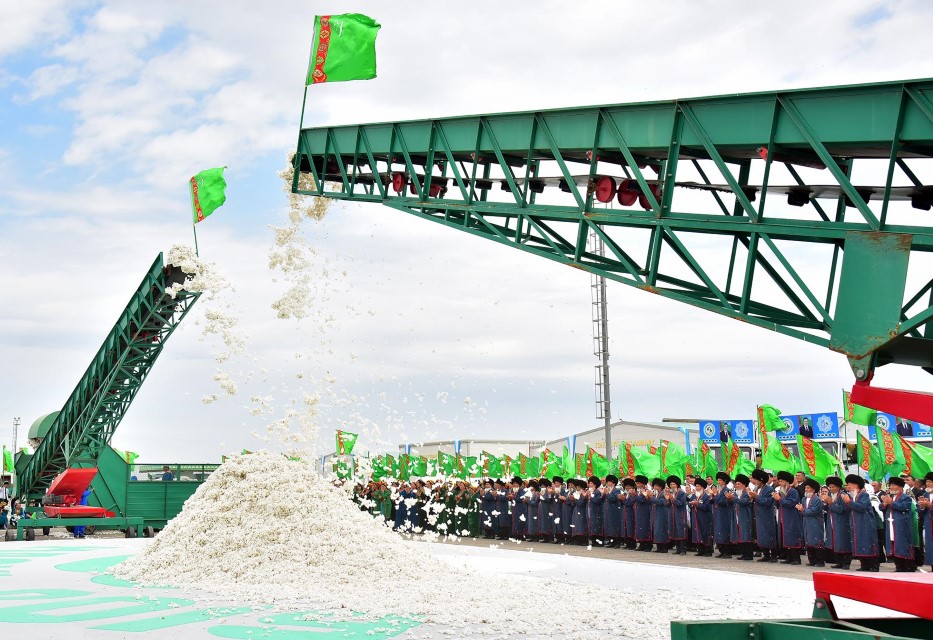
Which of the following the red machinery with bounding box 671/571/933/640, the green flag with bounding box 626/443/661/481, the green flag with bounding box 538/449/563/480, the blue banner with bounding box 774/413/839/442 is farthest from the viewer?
the blue banner with bounding box 774/413/839/442

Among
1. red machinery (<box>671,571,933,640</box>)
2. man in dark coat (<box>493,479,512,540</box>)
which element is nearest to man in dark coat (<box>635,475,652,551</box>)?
man in dark coat (<box>493,479,512,540</box>)

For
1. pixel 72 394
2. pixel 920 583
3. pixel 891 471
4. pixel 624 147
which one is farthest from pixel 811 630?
pixel 72 394

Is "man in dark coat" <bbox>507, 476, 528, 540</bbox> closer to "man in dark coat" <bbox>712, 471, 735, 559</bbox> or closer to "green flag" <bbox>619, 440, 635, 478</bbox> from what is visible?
"green flag" <bbox>619, 440, 635, 478</bbox>

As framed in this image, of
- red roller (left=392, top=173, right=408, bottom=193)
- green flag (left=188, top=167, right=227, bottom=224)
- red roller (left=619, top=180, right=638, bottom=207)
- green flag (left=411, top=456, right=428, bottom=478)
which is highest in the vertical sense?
green flag (left=188, top=167, right=227, bottom=224)

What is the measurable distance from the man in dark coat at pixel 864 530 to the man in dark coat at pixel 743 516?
2.16 metres

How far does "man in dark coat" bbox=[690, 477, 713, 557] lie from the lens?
63.1 feet

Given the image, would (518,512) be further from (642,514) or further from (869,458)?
(869,458)

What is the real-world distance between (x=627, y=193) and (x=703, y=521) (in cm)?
995

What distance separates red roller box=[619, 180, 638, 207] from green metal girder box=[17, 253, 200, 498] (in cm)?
1422

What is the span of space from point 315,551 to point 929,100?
10.7 meters

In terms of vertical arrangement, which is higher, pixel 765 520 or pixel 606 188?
pixel 606 188

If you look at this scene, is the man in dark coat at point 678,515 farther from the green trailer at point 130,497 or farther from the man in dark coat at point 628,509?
the green trailer at point 130,497

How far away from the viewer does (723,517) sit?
61.6 feet

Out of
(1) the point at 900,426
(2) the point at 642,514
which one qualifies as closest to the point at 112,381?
(2) the point at 642,514
